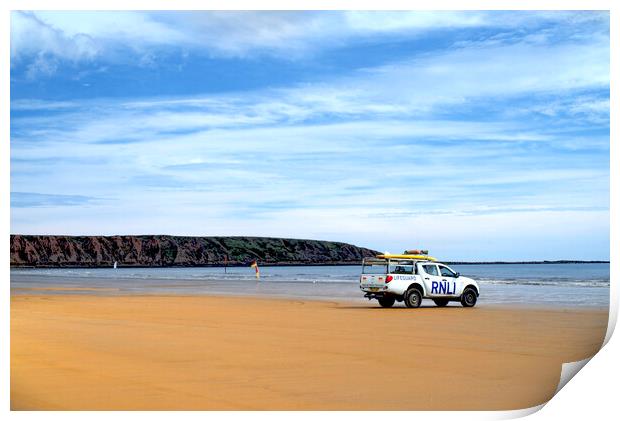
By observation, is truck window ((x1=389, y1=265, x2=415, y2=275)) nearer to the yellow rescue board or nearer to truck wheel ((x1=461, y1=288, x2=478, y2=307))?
the yellow rescue board

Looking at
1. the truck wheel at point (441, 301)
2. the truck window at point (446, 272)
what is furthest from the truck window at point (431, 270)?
the truck wheel at point (441, 301)

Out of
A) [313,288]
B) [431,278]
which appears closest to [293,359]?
[431,278]

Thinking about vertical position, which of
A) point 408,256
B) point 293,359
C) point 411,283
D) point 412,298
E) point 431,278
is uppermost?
point 408,256

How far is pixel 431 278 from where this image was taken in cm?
2798

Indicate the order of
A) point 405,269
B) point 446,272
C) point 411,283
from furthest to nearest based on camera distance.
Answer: point 446,272, point 405,269, point 411,283

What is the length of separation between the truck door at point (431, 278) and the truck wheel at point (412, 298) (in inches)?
14.3

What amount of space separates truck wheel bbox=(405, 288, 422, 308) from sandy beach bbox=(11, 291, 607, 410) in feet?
7.78

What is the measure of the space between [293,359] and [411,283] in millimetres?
13956

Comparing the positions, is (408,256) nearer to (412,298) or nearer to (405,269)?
(405,269)

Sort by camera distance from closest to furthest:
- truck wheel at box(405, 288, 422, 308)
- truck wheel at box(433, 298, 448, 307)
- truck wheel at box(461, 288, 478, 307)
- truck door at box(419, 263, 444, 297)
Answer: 1. truck wheel at box(405, 288, 422, 308)
2. truck door at box(419, 263, 444, 297)
3. truck wheel at box(433, 298, 448, 307)
4. truck wheel at box(461, 288, 478, 307)

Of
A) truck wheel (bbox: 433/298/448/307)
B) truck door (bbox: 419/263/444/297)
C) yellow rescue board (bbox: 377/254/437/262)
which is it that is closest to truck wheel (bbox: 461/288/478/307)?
truck wheel (bbox: 433/298/448/307)

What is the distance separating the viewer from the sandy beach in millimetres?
10648

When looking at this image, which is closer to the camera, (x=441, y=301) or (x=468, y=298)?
(x=468, y=298)
